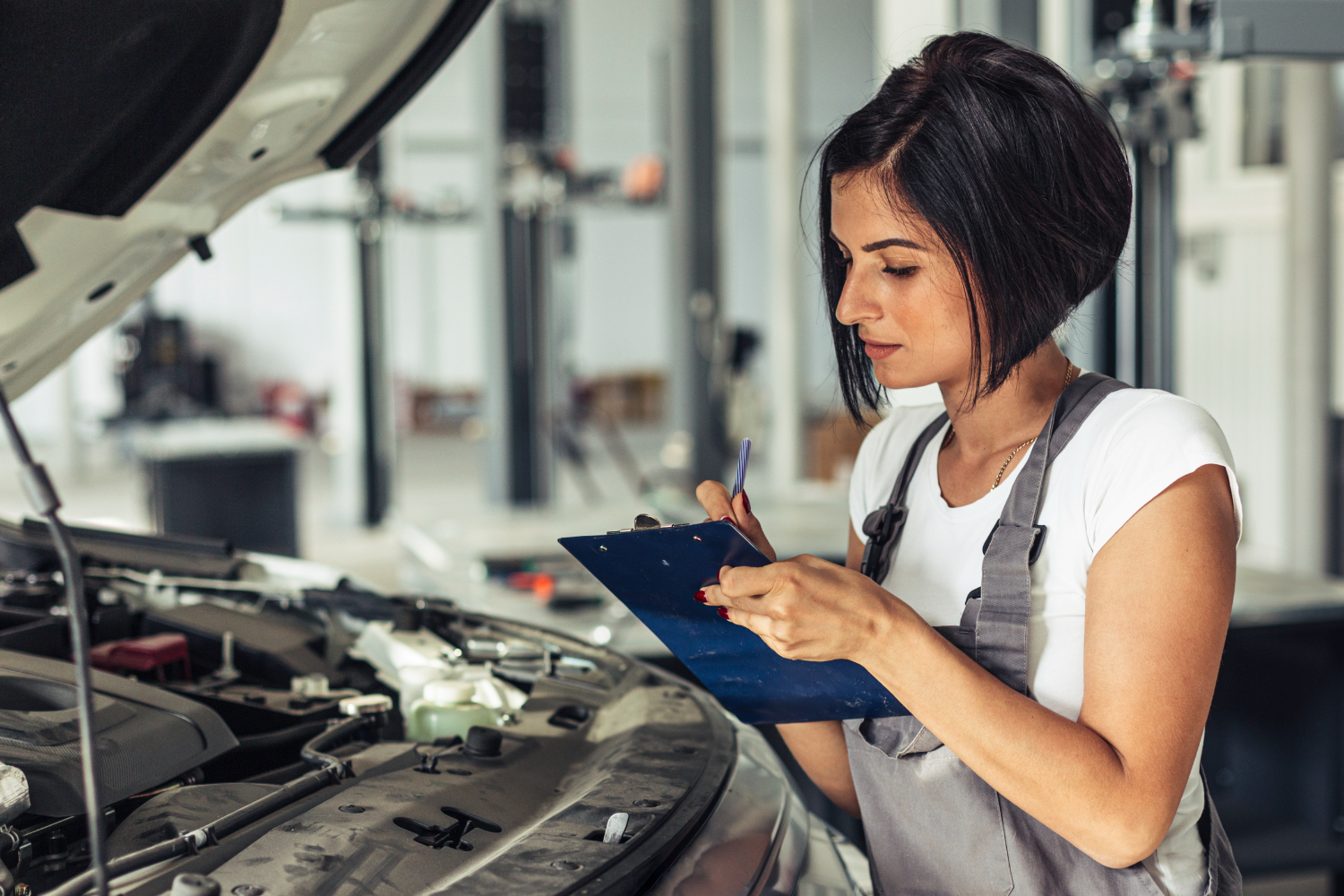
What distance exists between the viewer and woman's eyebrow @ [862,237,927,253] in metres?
0.96

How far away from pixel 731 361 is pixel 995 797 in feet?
13.6

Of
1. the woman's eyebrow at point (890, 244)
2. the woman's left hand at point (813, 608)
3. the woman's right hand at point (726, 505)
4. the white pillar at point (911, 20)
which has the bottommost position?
the woman's left hand at point (813, 608)

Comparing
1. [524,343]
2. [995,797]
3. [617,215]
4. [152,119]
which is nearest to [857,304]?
[995,797]

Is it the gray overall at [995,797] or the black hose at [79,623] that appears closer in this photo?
the black hose at [79,623]

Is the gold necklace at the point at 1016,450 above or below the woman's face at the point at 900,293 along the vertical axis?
below

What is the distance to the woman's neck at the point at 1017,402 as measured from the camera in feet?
3.46

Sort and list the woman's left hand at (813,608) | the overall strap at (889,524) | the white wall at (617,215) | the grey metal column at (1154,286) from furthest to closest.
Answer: the white wall at (617,215) → the grey metal column at (1154,286) → the overall strap at (889,524) → the woman's left hand at (813,608)

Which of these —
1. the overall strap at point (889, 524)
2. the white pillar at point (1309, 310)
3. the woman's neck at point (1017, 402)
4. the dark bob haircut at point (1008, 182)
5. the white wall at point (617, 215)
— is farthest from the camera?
the white wall at point (617, 215)

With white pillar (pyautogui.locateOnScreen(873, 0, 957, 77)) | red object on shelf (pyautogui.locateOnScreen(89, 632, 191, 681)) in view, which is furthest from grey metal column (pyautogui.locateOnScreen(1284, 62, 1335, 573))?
red object on shelf (pyautogui.locateOnScreen(89, 632, 191, 681))

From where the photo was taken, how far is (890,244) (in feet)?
3.19

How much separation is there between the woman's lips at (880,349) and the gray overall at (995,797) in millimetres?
154

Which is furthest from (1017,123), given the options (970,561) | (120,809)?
(120,809)

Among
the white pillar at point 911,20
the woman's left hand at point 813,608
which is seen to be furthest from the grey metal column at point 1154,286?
the woman's left hand at point 813,608

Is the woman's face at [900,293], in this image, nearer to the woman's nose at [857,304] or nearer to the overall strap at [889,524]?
the woman's nose at [857,304]
